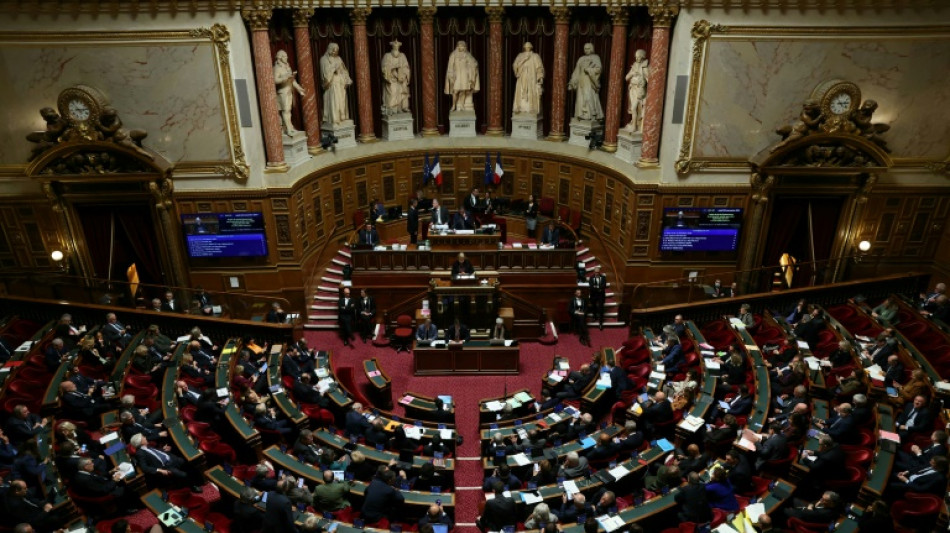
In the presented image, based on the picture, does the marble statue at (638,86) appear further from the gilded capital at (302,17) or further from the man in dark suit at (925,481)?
the man in dark suit at (925,481)

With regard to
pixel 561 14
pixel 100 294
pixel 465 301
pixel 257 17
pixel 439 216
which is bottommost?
pixel 465 301

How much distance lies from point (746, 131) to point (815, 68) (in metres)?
2.05

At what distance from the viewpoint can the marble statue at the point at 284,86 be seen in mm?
18500

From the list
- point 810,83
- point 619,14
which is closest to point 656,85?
point 619,14

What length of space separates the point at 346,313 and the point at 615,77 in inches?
394

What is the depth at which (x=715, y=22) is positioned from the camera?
16219mm

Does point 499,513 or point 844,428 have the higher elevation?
point 844,428

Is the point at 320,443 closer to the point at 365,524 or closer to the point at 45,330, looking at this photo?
the point at 365,524

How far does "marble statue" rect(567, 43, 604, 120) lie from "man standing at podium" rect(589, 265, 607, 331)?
5533 mm

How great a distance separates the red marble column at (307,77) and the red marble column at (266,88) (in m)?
1.12

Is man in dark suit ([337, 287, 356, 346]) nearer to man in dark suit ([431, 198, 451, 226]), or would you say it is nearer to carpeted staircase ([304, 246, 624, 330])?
carpeted staircase ([304, 246, 624, 330])

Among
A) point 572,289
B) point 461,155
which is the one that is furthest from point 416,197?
point 572,289

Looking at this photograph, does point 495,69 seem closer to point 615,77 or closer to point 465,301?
point 615,77

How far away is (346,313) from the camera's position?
57.6ft
